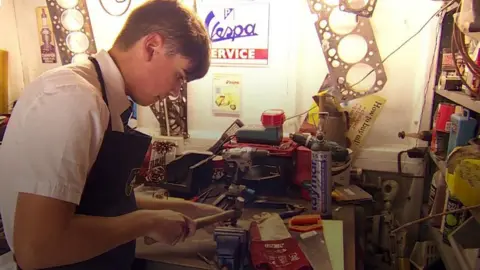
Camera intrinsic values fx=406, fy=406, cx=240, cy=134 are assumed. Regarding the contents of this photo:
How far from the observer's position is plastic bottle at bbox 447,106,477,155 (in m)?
1.33

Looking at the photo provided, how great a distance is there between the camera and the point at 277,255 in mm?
1114

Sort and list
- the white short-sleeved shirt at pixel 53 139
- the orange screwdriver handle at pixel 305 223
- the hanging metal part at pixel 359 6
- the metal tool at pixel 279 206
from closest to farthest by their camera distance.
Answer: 1. the white short-sleeved shirt at pixel 53 139
2. the orange screwdriver handle at pixel 305 223
3. the metal tool at pixel 279 206
4. the hanging metal part at pixel 359 6

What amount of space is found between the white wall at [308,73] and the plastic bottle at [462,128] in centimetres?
56

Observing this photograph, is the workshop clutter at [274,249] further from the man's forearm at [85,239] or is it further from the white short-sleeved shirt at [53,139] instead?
the white short-sleeved shirt at [53,139]

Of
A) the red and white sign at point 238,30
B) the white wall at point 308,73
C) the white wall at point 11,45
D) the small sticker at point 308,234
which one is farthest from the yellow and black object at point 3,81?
the small sticker at point 308,234

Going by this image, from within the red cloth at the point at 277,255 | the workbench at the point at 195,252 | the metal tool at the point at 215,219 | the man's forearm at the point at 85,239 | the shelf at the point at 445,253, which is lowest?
the shelf at the point at 445,253

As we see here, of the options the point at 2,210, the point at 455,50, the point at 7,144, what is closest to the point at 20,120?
the point at 7,144

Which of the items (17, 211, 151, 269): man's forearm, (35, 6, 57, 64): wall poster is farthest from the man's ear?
(35, 6, 57, 64): wall poster

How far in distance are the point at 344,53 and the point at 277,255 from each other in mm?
1211

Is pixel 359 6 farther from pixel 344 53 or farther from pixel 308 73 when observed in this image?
pixel 308 73

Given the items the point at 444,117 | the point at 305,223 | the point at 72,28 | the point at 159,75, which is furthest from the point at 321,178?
the point at 72,28

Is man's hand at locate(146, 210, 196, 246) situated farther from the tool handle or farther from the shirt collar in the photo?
the shirt collar

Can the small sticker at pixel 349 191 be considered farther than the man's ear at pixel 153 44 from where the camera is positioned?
Yes

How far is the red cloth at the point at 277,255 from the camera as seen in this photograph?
1.07 m
